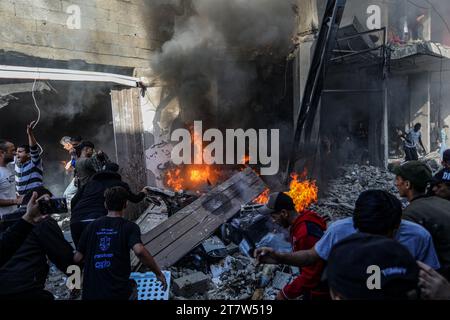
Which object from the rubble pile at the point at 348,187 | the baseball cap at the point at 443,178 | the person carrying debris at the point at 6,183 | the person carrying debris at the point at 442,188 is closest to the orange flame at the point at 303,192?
the rubble pile at the point at 348,187

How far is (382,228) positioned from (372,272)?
0.78m

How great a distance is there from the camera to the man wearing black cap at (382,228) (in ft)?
6.31

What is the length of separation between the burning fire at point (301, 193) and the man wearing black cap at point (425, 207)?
461cm

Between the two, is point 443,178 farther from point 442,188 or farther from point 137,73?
point 137,73

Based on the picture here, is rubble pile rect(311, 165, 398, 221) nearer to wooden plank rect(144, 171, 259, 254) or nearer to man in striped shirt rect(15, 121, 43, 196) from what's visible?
wooden plank rect(144, 171, 259, 254)

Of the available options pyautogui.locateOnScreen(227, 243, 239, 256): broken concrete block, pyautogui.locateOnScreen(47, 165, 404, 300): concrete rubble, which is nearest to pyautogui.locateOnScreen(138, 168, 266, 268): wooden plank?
pyautogui.locateOnScreen(47, 165, 404, 300): concrete rubble

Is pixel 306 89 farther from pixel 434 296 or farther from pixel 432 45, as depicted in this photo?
pixel 432 45

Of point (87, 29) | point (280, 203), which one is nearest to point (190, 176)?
point (87, 29)

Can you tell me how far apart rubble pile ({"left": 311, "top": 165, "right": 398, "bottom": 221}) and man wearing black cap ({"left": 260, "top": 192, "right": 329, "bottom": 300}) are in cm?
406

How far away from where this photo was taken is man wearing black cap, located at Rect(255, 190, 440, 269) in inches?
75.8

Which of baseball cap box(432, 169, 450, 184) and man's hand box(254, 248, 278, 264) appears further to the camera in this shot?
baseball cap box(432, 169, 450, 184)

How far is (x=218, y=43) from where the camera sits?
10.0 metres

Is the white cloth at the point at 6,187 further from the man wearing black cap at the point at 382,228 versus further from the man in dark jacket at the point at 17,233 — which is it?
the man wearing black cap at the point at 382,228

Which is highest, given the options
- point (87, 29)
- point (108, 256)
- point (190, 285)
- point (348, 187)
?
point (87, 29)
